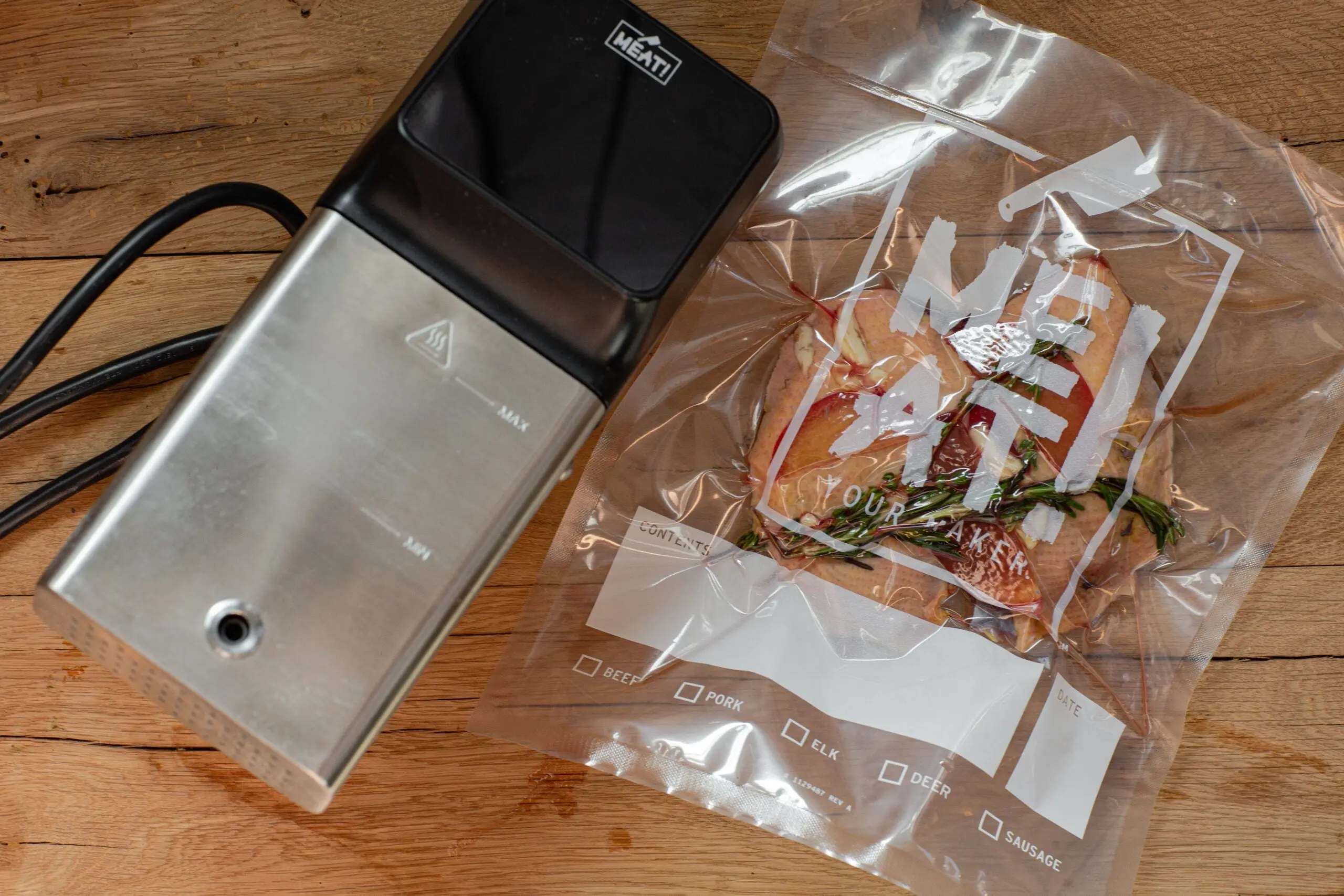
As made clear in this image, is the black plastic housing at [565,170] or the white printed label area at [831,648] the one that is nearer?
the black plastic housing at [565,170]

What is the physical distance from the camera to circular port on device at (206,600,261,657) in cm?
49

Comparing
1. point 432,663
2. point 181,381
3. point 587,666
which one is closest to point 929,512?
point 587,666

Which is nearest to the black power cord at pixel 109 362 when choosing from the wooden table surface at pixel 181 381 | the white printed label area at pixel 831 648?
the wooden table surface at pixel 181 381

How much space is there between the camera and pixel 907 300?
2.15ft

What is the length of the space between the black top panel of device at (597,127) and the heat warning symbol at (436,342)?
0.27 ft

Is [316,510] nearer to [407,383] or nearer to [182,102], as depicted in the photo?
[407,383]

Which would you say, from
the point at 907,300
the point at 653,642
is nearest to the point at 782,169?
the point at 907,300

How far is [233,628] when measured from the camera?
494 mm

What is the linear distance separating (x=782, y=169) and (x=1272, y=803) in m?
0.65

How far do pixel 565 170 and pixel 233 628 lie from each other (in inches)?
12.6

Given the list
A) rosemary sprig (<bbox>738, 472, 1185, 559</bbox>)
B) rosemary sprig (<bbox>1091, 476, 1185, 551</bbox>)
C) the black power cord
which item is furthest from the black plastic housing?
rosemary sprig (<bbox>1091, 476, 1185, 551</bbox>)

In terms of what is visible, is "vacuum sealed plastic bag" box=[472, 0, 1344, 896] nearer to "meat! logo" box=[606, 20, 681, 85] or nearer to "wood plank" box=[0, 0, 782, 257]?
"meat! logo" box=[606, 20, 681, 85]

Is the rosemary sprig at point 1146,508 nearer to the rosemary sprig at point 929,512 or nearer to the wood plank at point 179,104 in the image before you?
the rosemary sprig at point 929,512

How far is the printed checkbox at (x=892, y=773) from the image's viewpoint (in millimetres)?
662
